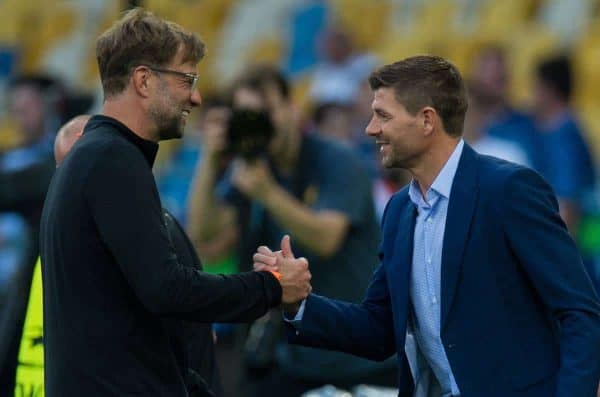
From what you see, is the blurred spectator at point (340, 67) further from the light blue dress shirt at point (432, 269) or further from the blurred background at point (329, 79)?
the light blue dress shirt at point (432, 269)

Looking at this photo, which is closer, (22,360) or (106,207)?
(106,207)

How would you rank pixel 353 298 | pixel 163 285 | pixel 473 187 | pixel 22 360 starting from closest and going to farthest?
pixel 163 285
pixel 473 187
pixel 22 360
pixel 353 298

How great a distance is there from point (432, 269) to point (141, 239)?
88 centimetres

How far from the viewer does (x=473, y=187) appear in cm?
444

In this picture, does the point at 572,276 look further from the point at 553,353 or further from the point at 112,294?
the point at 112,294

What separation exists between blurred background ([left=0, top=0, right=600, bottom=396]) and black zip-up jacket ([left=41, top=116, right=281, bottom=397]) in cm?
115

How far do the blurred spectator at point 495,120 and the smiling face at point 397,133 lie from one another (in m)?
3.64

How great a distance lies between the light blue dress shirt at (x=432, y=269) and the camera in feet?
14.7

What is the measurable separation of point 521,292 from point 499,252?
0.42 feet

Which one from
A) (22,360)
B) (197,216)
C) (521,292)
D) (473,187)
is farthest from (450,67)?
(197,216)

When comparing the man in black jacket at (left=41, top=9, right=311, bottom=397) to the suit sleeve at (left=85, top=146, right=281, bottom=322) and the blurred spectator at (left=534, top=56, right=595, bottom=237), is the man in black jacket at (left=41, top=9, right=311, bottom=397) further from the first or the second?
the blurred spectator at (left=534, top=56, right=595, bottom=237)

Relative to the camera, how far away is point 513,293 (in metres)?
4.37

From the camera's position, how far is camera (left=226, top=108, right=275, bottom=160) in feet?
22.1

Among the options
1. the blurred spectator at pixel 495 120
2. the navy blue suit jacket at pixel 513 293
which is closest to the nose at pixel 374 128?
the navy blue suit jacket at pixel 513 293
